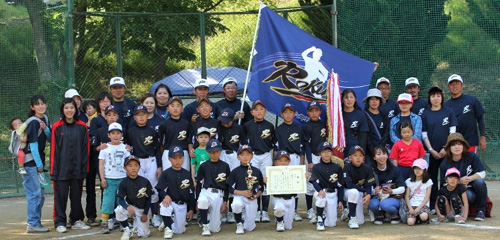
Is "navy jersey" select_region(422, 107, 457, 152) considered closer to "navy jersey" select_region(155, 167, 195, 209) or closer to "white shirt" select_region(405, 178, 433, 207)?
"white shirt" select_region(405, 178, 433, 207)

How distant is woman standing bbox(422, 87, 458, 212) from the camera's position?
9172mm

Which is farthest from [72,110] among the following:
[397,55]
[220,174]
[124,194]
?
[397,55]

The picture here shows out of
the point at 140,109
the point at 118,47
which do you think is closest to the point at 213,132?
the point at 140,109

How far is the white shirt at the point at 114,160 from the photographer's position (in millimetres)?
8742

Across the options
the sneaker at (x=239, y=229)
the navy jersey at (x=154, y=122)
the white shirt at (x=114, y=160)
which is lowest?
the sneaker at (x=239, y=229)

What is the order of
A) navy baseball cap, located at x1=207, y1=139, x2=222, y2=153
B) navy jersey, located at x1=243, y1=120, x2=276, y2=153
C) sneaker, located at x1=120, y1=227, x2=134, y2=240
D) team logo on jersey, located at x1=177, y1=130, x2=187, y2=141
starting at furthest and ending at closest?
1. navy jersey, located at x1=243, y1=120, x2=276, y2=153
2. team logo on jersey, located at x1=177, y1=130, x2=187, y2=141
3. navy baseball cap, located at x1=207, y1=139, x2=222, y2=153
4. sneaker, located at x1=120, y1=227, x2=134, y2=240

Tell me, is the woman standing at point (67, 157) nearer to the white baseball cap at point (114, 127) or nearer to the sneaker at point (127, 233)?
the white baseball cap at point (114, 127)

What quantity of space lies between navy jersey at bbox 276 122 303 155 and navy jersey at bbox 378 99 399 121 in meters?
1.19

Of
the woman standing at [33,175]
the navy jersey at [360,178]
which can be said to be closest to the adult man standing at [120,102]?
Result: the woman standing at [33,175]

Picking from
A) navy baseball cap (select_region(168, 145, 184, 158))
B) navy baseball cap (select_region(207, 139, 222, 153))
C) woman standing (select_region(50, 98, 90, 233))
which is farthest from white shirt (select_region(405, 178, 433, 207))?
woman standing (select_region(50, 98, 90, 233))

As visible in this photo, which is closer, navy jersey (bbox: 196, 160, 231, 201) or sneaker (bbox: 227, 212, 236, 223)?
navy jersey (bbox: 196, 160, 231, 201)

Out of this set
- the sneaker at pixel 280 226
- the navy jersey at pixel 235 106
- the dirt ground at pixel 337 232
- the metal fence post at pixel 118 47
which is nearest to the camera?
the dirt ground at pixel 337 232

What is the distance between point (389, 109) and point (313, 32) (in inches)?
124

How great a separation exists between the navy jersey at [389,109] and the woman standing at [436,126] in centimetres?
44
